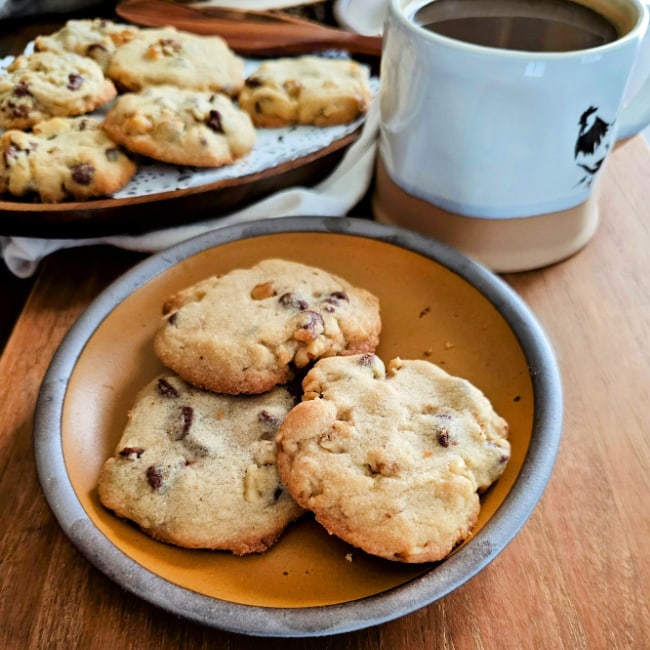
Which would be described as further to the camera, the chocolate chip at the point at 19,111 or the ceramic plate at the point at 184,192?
the chocolate chip at the point at 19,111

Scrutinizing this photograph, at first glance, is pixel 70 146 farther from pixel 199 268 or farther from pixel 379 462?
pixel 379 462

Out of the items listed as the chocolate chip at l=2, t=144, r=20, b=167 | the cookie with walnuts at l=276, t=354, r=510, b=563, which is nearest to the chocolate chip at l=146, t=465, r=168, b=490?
the cookie with walnuts at l=276, t=354, r=510, b=563

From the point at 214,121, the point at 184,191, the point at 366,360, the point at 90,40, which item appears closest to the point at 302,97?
the point at 214,121

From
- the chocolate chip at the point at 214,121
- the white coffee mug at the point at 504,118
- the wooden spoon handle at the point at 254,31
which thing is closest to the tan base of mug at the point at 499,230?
the white coffee mug at the point at 504,118

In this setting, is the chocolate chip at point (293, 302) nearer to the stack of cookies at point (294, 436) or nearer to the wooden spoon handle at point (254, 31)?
the stack of cookies at point (294, 436)

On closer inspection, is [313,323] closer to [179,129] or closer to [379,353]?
[379,353]

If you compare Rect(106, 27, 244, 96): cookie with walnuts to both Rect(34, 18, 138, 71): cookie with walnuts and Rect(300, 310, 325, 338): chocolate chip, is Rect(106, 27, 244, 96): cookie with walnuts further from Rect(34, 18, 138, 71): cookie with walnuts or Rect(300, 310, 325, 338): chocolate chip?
Rect(300, 310, 325, 338): chocolate chip
